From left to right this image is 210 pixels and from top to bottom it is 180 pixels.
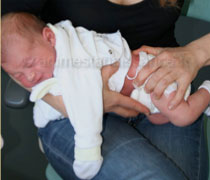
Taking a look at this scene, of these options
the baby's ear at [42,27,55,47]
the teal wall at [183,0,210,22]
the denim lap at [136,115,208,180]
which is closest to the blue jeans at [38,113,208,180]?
the denim lap at [136,115,208,180]

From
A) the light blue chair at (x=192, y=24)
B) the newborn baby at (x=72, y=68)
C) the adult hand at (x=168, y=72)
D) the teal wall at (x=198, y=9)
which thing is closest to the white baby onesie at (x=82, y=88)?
the newborn baby at (x=72, y=68)

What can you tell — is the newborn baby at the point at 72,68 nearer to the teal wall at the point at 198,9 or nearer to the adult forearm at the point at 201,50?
the adult forearm at the point at 201,50

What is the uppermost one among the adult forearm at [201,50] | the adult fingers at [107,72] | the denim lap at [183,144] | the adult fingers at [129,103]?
the adult forearm at [201,50]

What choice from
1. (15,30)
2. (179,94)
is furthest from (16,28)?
(179,94)

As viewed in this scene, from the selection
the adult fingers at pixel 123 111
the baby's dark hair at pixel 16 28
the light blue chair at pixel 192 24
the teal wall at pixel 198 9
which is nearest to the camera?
the baby's dark hair at pixel 16 28

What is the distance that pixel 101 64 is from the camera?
0.75 meters

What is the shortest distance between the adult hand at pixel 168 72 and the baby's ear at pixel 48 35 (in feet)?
0.84

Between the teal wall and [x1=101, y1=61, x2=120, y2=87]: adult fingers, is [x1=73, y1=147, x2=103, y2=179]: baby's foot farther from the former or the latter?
the teal wall

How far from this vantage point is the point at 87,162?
27.7 inches

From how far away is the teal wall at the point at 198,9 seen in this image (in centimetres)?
116

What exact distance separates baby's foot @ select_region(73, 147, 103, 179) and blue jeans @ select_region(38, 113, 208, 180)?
0.03 m

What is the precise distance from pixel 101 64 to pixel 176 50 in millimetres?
270

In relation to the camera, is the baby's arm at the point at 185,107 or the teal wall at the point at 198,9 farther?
the teal wall at the point at 198,9

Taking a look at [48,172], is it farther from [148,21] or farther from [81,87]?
[148,21]
